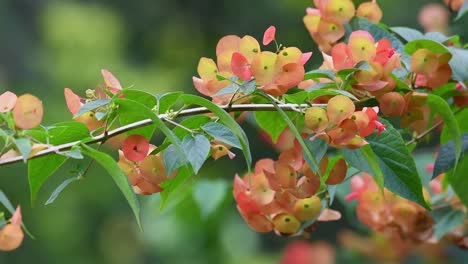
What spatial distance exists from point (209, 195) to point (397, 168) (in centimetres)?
62

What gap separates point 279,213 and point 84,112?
0.30m

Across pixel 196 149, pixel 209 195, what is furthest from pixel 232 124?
pixel 209 195

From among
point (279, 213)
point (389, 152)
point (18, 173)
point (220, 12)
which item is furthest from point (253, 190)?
point (220, 12)

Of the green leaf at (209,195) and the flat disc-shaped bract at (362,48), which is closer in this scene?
the flat disc-shaped bract at (362,48)

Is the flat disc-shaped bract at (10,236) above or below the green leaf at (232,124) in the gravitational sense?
below

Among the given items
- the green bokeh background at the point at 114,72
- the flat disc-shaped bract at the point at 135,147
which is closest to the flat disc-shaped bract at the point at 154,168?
the flat disc-shaped bract at the point at 135,147

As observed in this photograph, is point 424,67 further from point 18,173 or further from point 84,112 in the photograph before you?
point 18,173

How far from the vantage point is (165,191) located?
985mm

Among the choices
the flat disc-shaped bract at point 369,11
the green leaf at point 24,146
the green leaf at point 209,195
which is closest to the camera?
the green leaf at point 24,146

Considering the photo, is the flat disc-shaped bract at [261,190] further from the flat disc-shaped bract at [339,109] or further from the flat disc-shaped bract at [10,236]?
the flat disc-shaped bract at [10,236]

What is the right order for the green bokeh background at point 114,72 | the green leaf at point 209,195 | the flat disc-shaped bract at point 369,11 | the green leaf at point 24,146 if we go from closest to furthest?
the green leaf at point 24,146 → the flat disc-shaped bract at point 369,11 → the green leaf at point 209,195 → the green bokeh background at point 114,72

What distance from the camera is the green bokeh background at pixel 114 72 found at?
14.1ft

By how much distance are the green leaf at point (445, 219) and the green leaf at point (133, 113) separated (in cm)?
51

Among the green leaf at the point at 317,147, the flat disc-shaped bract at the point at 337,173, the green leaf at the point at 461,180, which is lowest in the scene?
the green leaf at the point at 461,180
